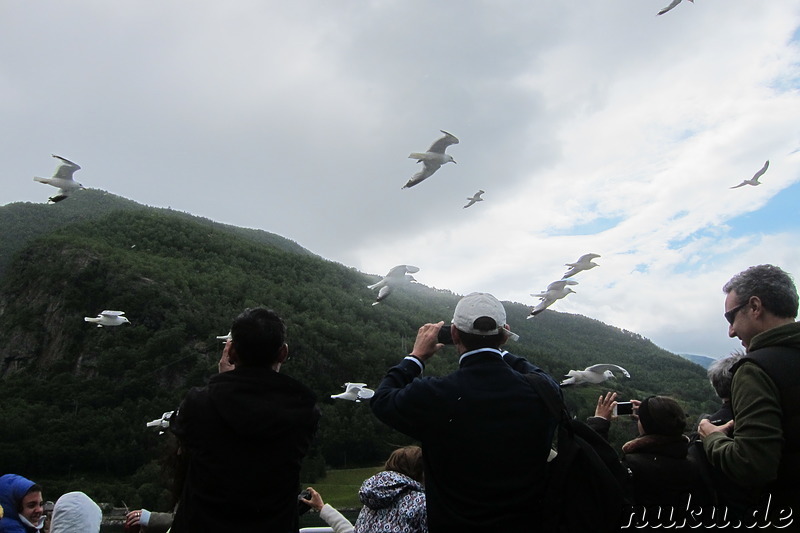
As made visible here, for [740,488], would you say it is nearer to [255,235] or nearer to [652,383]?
[652,383]

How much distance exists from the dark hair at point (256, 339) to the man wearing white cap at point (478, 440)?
618 millimetres

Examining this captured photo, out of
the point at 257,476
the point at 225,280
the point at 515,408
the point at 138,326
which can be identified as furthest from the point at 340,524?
the point at 225,280

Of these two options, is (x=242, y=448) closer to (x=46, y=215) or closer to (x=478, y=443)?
(x=478, y=443)

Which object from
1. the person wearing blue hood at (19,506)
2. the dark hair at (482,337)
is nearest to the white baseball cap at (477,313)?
the dark hair at (482,337)

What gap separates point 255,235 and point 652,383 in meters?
97.9

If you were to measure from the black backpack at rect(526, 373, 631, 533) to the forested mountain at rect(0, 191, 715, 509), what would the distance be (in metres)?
39.0

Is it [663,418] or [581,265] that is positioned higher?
[581,265]

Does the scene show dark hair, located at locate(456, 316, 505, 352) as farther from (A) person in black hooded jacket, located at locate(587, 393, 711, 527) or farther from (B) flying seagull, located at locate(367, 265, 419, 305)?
(B) flying seagull, located at locate(367, 265, 419, 305)

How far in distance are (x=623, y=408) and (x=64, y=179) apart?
13.4m

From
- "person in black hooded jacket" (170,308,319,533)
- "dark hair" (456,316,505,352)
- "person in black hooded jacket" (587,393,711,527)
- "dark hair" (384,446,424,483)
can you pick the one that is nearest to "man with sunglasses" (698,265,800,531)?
"person in black hooded jacket" (587,393,711,527)

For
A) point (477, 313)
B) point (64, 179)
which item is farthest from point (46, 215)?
point (477, 313)

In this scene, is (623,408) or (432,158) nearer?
(623,408)

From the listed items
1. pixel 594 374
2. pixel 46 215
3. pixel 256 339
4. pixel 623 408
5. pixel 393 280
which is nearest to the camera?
pixel 256 339

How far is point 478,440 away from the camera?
2971 millimetres
